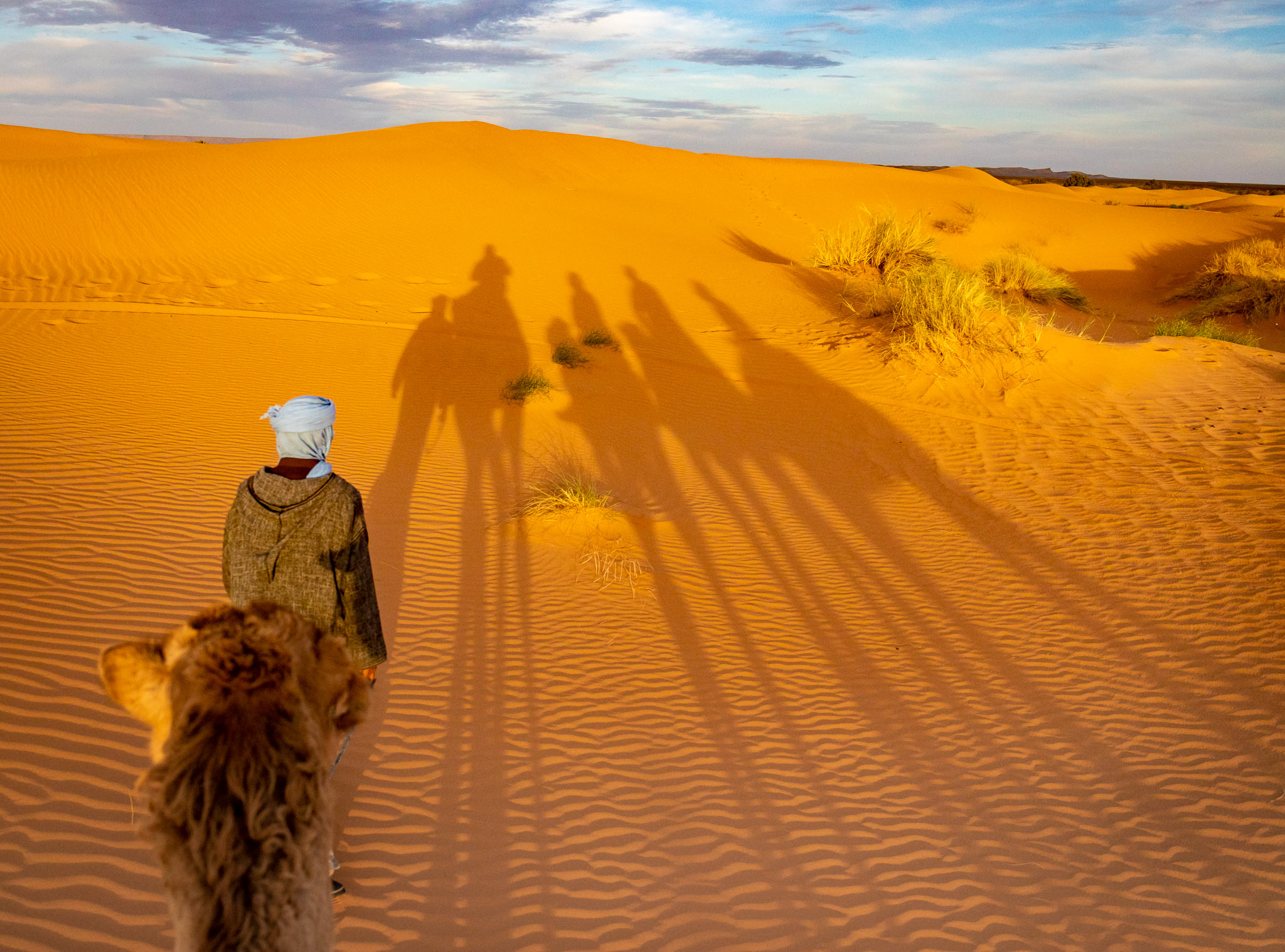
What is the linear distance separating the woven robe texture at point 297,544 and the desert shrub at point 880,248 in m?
18.0

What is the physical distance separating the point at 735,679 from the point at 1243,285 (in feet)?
67.0

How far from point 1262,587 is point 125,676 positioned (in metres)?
8.46

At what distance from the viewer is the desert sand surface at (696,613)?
3.63m

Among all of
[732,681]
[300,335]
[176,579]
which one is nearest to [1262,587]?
[732,681]

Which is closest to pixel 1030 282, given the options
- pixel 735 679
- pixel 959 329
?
pixel 959 329

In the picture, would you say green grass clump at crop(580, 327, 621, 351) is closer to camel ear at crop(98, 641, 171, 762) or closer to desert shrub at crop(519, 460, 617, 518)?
desert shrub at crop(519, 460, 617, 518)

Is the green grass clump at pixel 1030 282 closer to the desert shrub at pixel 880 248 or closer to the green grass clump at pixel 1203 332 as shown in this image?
the desert shrub at pixel 880 248

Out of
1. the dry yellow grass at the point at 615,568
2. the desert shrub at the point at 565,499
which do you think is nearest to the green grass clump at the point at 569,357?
the desert shrub at the point at 565,499

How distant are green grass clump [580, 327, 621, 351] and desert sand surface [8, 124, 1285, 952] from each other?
2.55 feet

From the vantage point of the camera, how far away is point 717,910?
11.6 ft

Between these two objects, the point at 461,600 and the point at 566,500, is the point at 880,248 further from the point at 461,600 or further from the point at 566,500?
the point at 461,600

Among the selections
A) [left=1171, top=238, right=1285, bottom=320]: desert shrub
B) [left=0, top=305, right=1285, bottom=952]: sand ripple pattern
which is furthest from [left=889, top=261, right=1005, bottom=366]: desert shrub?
[left=1171, top=238, right=1285, bottom=320]: desert shrub

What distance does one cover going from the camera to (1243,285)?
62.2ft

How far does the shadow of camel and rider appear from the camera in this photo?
389cm
